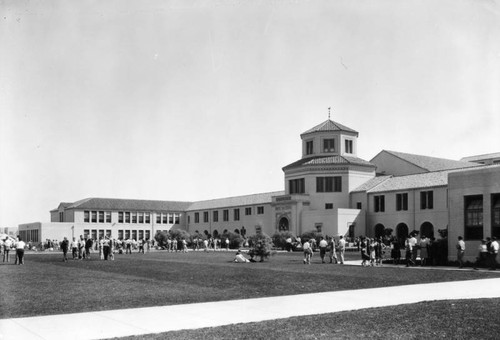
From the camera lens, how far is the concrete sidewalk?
10113 millimetres

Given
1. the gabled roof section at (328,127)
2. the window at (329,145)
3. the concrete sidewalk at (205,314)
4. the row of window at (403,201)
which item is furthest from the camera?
the gabled roof section at (328,127)

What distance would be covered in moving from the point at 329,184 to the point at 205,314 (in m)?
56.0

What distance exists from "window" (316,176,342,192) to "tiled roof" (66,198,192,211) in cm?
3858

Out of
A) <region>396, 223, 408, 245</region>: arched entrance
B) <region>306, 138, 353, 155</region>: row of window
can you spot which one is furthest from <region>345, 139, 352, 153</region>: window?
<region>396, 223, 408, 245</region>: arched entrance

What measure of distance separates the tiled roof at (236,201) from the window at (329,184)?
9.60 metres

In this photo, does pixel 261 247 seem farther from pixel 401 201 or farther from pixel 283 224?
pixel 283 224

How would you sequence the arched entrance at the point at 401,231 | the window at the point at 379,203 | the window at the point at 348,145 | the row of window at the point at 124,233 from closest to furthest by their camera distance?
the arched entrance at the point at 401,231 → the window at the point at 379,203 → the window at the point at 348,145 → the row of window at the point at 124,233

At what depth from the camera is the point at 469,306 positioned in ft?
41.6

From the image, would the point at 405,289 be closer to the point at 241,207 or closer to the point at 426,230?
the point at 426,230

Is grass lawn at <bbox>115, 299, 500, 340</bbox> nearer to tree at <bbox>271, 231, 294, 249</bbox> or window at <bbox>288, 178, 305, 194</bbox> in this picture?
tree at <bbox>271, 231, 294, 249</bbox>

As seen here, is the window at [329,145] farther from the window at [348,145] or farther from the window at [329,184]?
the window at [329,184]

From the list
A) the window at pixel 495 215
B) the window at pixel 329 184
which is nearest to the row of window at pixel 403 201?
the window at pixel 329 184

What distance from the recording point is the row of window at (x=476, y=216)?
27.4 metres

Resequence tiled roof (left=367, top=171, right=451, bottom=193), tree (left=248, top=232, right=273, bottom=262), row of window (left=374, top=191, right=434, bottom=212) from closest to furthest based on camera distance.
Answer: tree (left=248, top=232, right=273, bottom=262) → row of window (left=374, top=191, right=434, bottom=212) → tiled roof (left=367, top=171, right=451, bottom=193)
